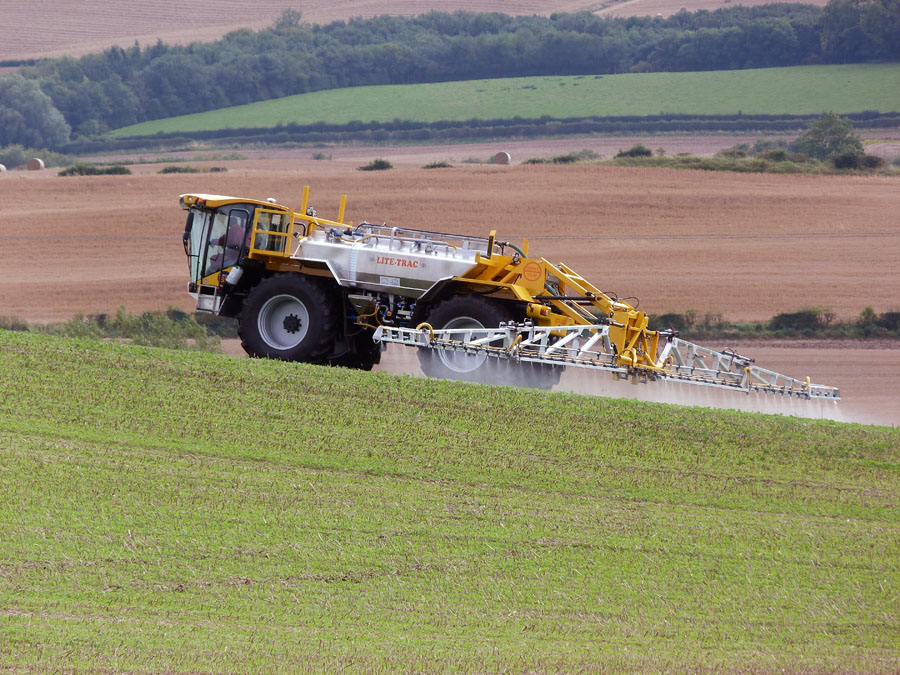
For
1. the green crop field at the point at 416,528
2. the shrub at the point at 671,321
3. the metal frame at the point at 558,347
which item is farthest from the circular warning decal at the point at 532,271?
the shrub at the point at 671,321

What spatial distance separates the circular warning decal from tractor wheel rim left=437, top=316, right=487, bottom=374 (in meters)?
0.98

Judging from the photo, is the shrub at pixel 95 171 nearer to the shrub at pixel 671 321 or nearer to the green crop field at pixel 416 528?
the shrub at pixel 671 321

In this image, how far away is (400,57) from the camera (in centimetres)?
8538

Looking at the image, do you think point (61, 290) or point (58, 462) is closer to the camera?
point (58, 462)

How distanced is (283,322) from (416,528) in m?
7.34

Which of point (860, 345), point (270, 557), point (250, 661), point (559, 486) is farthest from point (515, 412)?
point (860, 345)

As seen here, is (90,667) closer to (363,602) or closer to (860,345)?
(363,602)

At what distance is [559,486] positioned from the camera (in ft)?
35.5

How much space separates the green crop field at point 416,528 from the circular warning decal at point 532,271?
7.03 ft

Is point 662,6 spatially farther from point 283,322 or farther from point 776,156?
point 283,322

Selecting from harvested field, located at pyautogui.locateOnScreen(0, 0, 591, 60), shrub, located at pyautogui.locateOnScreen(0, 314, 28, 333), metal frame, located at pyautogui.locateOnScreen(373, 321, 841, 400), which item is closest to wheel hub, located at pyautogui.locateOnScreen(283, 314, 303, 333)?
metal frame, located at pyautogui.locateOnScreen(373, 321, 841, 400)

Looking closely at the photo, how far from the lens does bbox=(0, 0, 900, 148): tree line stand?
75.0 meters

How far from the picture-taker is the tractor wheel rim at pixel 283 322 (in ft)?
52.2

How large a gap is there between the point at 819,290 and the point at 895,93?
43.4m
